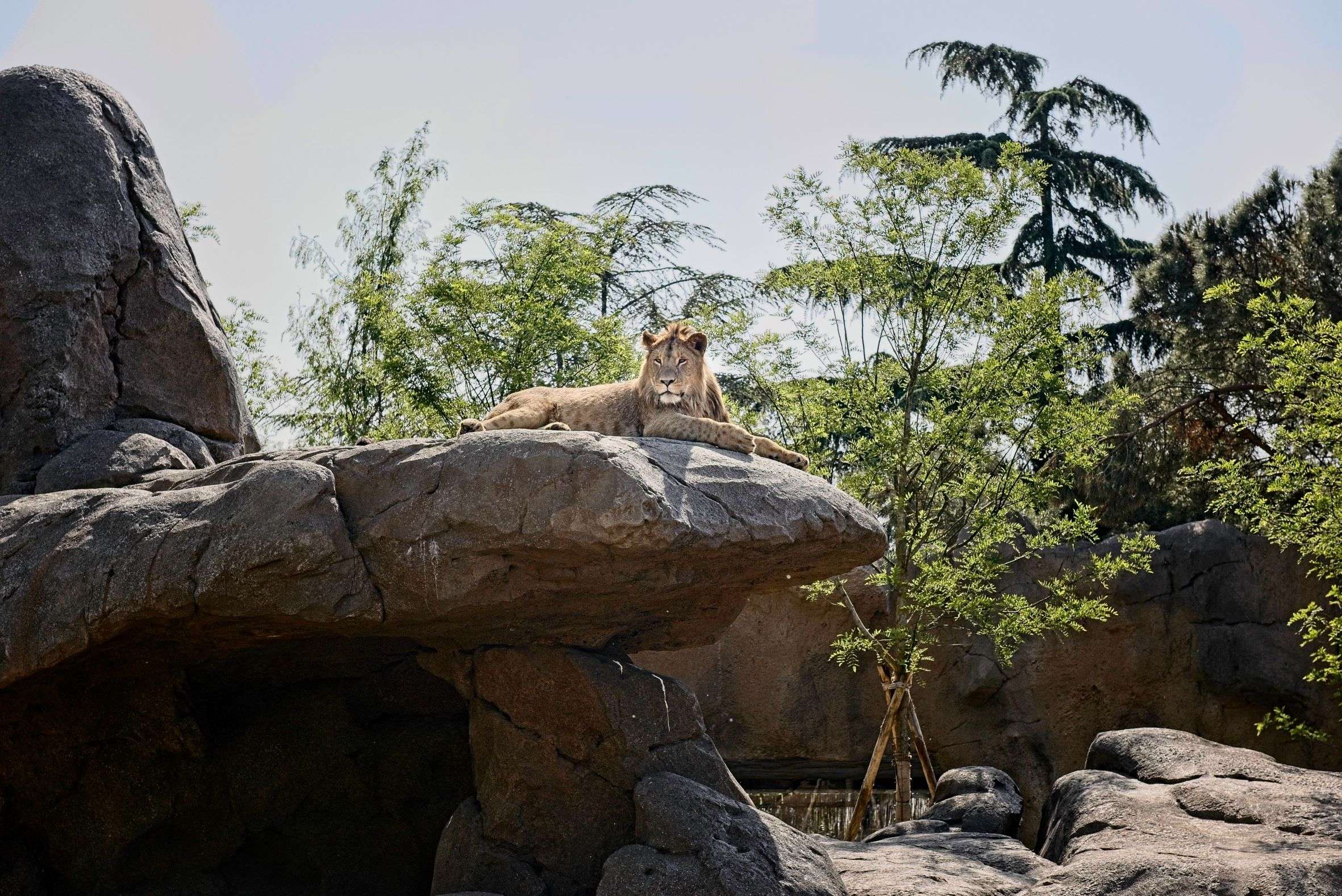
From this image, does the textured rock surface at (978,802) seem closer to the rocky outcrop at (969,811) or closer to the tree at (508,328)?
the rocky outcrop at (969,811)

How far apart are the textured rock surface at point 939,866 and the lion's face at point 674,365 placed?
3.20 meters

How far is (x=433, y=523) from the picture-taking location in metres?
7.29

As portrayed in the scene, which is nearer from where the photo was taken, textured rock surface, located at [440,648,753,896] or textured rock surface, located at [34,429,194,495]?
textured rock surface, located at [440,648,753,896]

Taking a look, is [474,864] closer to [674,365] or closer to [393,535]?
[393,535]

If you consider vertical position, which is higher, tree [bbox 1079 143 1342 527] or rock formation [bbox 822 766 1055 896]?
tree [bbox 1079 143 1342 527]

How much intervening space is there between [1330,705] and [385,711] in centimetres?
1009

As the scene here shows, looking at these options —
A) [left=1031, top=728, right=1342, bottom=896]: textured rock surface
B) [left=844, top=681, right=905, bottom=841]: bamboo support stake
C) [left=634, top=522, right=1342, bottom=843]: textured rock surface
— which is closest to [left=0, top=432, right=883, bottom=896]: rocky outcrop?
[left=1031, top=728, right=1342, bottom=896]: textured rock surface

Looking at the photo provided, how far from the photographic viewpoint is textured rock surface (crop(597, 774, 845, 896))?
7.52m

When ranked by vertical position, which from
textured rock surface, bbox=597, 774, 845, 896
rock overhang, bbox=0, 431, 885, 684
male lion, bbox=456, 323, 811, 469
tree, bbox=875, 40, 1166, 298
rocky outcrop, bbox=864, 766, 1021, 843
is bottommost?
rocky outcrop, bbox=864, 766, 1021, 843

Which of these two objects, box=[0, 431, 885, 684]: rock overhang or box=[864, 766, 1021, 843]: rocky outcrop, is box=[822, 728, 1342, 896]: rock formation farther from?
box=[0, 431, 885, 684]: rock overhang

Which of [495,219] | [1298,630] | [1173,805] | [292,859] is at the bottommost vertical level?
[292,859]

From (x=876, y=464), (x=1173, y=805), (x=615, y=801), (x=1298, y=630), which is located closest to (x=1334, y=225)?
(x=1298, y=630)

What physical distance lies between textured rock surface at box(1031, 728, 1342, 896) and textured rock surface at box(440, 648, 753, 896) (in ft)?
7.97

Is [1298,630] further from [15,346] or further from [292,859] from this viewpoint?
[15,346]
